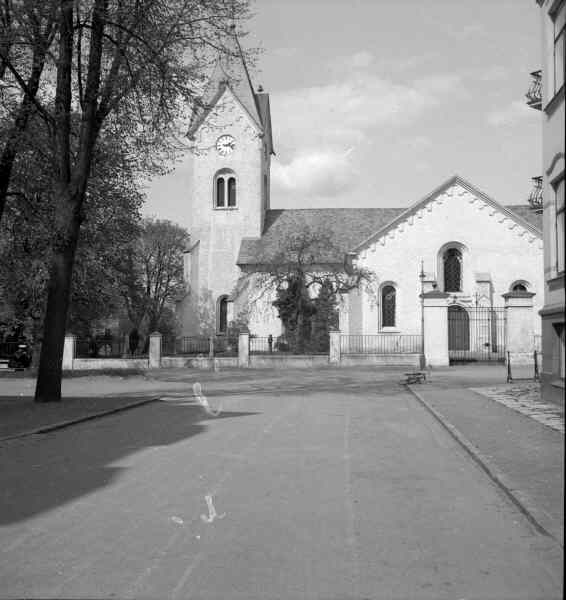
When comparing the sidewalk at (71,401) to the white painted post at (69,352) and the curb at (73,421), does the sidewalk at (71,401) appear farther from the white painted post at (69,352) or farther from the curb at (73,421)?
the white painted post at (69,352)

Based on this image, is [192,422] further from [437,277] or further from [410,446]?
[437,277]

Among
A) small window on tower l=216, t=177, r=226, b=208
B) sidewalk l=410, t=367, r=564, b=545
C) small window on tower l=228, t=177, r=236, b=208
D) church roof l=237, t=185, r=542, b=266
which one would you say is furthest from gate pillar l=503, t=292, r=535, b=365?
small window on tower l=216, t=177, r=226, b=208

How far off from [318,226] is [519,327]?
22235 mm

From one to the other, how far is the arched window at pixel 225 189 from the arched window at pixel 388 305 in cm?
1366

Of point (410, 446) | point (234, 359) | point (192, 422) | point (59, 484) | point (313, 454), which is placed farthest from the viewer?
point (234, 359)

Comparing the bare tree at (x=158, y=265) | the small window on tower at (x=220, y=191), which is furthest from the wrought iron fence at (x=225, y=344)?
the bare tree at (x=158, y=265)

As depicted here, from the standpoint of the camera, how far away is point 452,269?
44.7 metres

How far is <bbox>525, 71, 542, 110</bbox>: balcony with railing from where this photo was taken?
76.0 feet

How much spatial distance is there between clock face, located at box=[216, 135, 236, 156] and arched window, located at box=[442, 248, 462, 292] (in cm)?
1763

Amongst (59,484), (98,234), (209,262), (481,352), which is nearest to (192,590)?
(59,484)

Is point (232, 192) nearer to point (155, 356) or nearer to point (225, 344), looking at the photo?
point (225, 344)

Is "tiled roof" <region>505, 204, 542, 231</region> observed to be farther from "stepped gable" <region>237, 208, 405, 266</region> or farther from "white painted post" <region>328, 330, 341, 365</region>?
"white painted post" <region>328, 330, 341, 365</region>

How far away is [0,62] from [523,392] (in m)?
14.4

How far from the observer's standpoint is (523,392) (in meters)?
18.2
